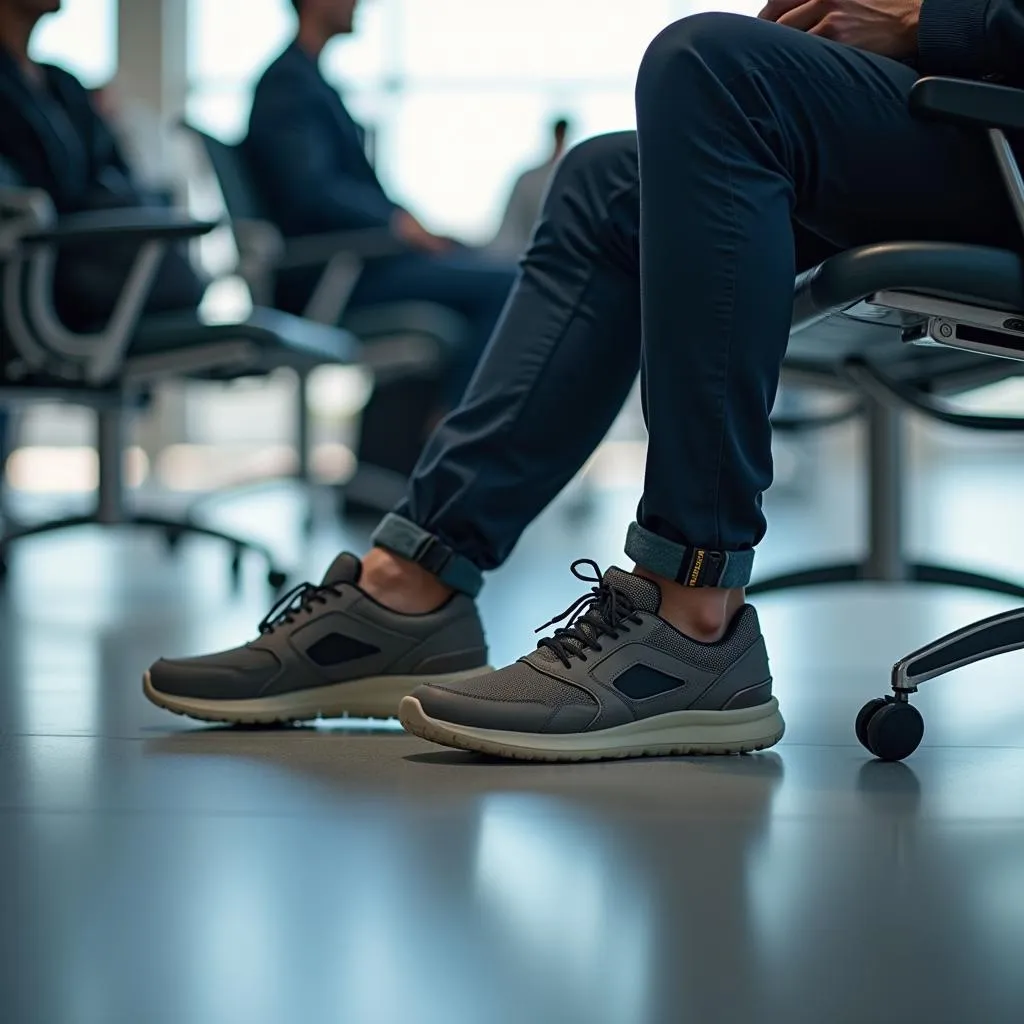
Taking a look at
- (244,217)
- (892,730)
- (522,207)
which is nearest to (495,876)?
(892,730)

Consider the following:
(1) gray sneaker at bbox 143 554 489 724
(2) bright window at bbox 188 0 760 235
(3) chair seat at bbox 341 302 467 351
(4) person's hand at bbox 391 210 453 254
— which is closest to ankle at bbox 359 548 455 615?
(1) gray sneaker at bbox 143 554 489 724

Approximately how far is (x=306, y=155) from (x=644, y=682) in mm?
2541

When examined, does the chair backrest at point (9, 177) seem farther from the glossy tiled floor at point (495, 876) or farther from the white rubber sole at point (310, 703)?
the white rubber sole at point (310, 703)

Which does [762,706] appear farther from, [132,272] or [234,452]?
[234,452]

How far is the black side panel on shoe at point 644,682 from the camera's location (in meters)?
0.99

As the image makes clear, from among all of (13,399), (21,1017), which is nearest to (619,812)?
(21,1017)

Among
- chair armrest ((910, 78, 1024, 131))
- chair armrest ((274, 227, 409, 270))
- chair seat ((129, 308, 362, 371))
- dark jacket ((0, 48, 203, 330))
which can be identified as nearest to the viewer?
chair armrest ((910, 78, 1024, 131))

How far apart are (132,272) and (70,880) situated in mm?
1831

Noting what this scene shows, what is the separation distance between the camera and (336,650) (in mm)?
1132

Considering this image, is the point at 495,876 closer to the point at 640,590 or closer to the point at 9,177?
the point at 640,590

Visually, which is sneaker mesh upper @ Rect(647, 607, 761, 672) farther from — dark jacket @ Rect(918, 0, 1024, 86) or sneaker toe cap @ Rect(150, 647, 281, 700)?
dark jacket @ Rect(918, 0, 1024, 86)

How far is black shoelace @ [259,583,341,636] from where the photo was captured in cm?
114

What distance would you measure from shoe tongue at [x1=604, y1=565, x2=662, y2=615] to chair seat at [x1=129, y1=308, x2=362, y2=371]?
1.42m

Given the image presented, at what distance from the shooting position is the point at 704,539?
0.99m
